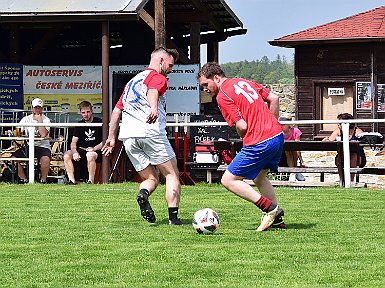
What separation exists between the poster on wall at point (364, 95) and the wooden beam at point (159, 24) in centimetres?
1228

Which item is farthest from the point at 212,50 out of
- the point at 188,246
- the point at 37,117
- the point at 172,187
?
the point at 188,246

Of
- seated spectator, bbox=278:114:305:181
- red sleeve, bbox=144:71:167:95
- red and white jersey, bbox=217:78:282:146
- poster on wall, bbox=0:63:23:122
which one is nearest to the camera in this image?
red and white jersey, bbox=217:78:282:146

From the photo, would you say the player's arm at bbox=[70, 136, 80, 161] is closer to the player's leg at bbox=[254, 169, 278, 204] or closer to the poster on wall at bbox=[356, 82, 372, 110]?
the player's leg at bbox=[254, 169, 278, 204]

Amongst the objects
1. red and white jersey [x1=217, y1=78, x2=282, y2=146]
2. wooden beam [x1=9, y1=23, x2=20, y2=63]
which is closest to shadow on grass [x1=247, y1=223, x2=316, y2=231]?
red and white jersey [x1=217, y1=78, x2=282, y2=146]

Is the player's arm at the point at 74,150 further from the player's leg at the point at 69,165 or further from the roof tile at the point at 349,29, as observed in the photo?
the roof tile at the point at 349,29

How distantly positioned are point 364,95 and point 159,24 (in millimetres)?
12599

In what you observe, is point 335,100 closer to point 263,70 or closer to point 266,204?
point 266,204

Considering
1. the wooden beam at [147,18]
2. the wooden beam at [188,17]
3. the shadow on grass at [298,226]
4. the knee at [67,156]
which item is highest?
the wooden beam at [188,17]

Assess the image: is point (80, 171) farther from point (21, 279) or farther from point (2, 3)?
point (21, 279)

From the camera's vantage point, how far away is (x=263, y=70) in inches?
3364

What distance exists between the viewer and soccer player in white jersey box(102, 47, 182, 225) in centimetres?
1120

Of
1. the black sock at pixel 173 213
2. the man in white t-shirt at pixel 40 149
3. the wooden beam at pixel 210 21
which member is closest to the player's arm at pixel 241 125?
the black sock at pixel 173 213

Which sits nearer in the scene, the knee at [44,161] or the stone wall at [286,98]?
the knee at [44,161]

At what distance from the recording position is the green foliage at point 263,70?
76312 millimetres
